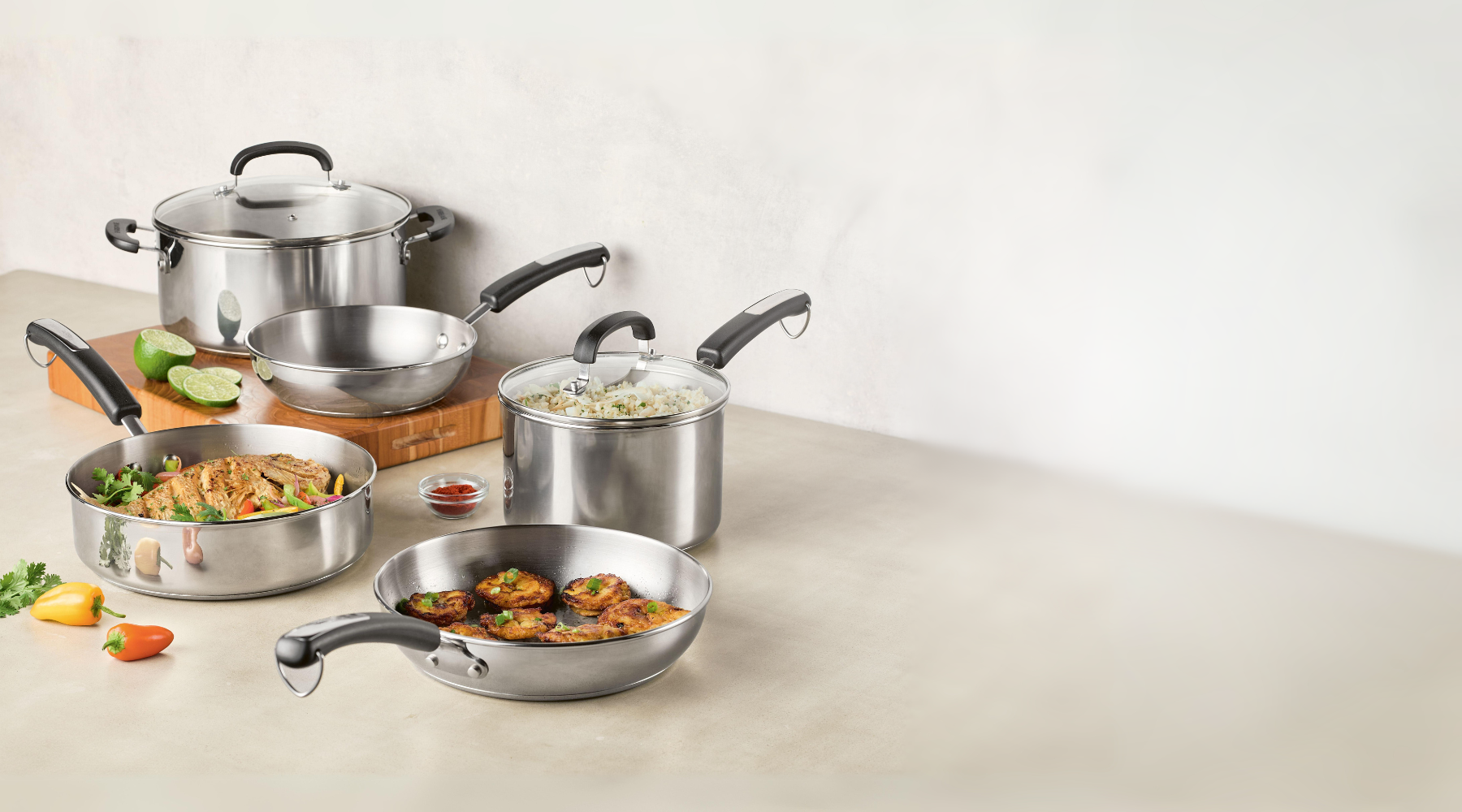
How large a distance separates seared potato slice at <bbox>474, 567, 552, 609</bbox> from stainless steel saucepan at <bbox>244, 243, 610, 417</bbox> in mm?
474

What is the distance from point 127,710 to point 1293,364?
1.23 meters

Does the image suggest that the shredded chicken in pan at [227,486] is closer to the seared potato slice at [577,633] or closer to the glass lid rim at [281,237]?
the seared potato slice at [577,633]

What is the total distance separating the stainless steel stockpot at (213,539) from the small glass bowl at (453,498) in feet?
0.36

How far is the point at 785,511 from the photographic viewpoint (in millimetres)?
1614

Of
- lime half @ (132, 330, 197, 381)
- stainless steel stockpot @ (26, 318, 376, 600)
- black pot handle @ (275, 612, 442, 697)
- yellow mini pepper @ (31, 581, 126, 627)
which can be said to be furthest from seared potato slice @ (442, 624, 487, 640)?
lime half @ (132, 330, 197, 381)

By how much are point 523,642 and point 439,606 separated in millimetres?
158

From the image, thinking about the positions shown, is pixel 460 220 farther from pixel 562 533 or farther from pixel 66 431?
pixel 562 533

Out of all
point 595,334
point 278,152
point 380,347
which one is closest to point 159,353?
point 380,347

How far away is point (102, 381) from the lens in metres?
1.49

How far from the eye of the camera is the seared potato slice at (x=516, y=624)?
1.19 m

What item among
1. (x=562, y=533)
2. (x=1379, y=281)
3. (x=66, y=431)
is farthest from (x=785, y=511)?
(x=66, y=431)

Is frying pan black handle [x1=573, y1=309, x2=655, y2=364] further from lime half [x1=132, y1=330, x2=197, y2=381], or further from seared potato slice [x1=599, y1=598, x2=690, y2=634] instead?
lime half [x1=132, y1=330, x2=197, y2=381]

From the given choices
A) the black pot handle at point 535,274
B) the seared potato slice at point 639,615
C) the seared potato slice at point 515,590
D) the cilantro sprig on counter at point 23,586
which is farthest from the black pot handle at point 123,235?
the seared potato slice at point 639,615

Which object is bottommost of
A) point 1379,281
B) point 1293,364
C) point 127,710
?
point 127,710
